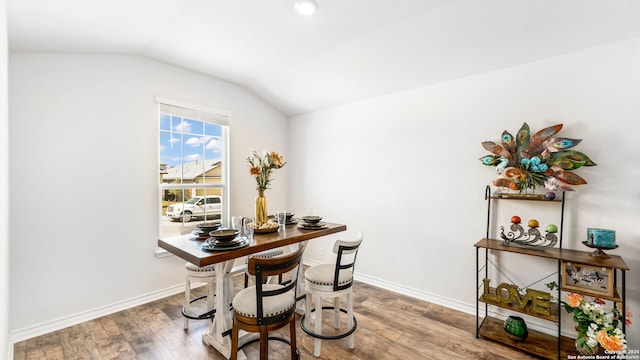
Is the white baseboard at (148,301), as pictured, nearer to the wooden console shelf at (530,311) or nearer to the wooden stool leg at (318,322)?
the wooden console shelf at (530,311)

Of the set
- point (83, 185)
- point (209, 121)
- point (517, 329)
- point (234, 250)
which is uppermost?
point (209, 121)

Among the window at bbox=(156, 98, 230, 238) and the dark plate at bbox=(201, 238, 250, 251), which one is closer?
the dark plate at bbox=(201, 238, 250, 251)

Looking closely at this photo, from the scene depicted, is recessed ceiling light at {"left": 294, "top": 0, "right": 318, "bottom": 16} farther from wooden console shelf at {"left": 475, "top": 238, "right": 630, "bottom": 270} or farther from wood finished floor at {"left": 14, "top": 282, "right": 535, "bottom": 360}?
wood finished floor at {"left": 14, "top": 282, "right": 535, "bottom": 360}

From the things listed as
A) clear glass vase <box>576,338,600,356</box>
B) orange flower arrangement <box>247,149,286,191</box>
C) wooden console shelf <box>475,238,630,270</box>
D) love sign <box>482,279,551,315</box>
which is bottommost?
clear glass vase <box>576,338,600,356</box>

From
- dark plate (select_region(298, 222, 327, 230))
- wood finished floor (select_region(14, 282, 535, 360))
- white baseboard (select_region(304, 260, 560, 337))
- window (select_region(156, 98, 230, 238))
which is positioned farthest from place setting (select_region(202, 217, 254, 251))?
white baseboard (select_region(304, 260, 560, 337))

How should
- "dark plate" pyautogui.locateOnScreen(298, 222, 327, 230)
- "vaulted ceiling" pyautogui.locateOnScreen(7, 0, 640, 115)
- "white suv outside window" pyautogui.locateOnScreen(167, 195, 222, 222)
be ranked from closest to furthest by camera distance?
"vaulted ceiling" pyautogui.locateOnScreen(7, 0, 640, 115)
"dark plate" pyautogui.locateOnScreen(298, 222, 327, 230)
"white suv outside window" pyautogui.locateOnScreen(167, 195, 222, 222)

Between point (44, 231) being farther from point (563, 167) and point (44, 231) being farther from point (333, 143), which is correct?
point (563, 167)

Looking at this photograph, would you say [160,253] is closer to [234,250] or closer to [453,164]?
[234,250]

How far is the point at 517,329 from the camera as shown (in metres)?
2.39

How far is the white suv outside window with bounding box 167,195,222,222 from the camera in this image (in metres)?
3.52

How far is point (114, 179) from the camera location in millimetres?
2949

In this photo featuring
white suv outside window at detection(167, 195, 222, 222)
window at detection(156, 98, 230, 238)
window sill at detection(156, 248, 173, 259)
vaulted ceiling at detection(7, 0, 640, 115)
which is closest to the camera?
vaulted ceiling at detection(7, 0, 640, 115)

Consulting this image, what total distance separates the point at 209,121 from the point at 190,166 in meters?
0.63

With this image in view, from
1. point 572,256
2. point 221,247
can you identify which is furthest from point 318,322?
point 572,256
